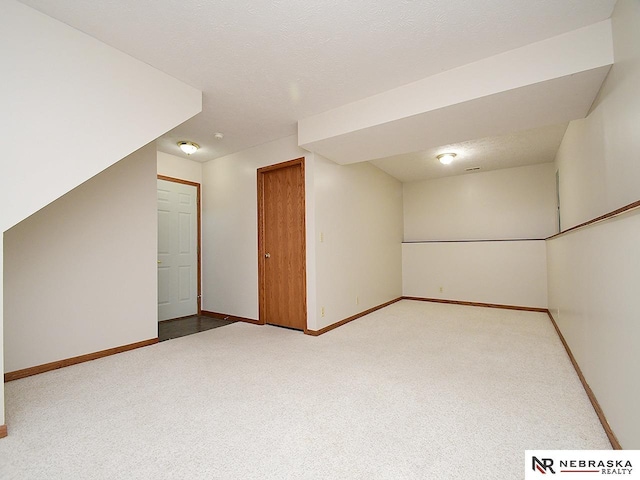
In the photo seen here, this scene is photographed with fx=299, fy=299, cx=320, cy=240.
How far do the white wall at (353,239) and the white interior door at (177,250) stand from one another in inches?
88.7

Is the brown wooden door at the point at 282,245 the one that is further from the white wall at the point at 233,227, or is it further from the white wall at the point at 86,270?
the white wall at the point at 86,270

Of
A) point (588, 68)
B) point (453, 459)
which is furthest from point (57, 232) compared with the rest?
point (588, 68)

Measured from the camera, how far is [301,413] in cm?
186

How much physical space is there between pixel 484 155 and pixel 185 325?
5066mm

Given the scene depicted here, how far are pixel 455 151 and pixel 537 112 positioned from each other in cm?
192

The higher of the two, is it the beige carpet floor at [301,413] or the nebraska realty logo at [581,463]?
the nebraska realty logo at [581,463]

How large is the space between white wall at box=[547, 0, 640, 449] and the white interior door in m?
4.69

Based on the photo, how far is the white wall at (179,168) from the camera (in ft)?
14.1

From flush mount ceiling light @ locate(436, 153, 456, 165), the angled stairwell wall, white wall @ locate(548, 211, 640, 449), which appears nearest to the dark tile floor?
the angled stairwell wall

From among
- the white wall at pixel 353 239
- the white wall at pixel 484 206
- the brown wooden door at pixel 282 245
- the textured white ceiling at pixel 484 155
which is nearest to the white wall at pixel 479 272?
the white wall at pixel 484 206

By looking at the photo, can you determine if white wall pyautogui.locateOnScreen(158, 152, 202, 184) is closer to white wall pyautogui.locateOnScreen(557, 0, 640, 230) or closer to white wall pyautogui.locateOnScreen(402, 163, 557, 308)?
white wall pyautogui.locateOnScreen(402, 163, 557, 308)

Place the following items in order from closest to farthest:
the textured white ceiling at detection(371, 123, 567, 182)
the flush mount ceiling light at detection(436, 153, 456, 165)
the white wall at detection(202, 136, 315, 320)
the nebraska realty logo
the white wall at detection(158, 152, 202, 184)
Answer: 1. the nebraska realty logo
2. the textured white ceiling at detection(371, 123, 567, 182)
3. the white wall at detection(202, 136, 315, 320)
4. the white wall at detection(158, 152, 202, 184)
5. the flush mount ceiling light at detection(436, 153, 456, 165)

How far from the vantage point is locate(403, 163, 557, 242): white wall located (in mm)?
5125

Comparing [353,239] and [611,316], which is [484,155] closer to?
[353,239]
